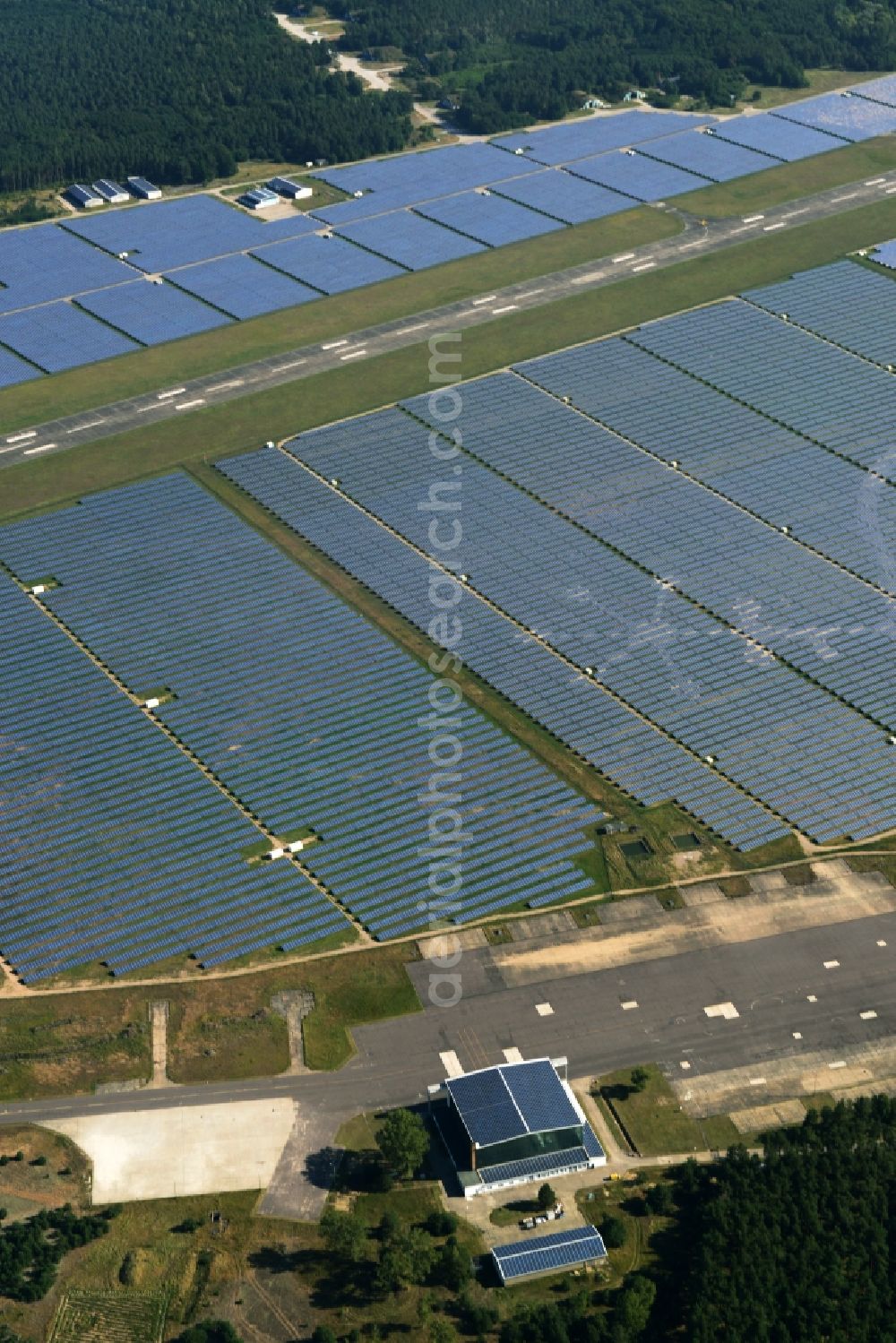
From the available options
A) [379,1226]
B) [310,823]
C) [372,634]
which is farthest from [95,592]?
[379,1226]

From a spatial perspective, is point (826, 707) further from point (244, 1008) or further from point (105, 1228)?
point (105, 1228)

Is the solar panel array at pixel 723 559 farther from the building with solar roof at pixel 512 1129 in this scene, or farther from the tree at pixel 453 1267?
the tree at pixel 453 1267

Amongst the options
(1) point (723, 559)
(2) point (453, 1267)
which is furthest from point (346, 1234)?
(1) point (723, 559)

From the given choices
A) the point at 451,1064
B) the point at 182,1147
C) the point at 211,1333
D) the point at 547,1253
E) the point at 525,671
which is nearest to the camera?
the point at 211,1333

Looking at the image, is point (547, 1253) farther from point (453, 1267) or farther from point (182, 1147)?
point (182, 1147)

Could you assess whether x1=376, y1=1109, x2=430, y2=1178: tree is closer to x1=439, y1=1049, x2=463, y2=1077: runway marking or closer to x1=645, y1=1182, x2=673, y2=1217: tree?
x1=439, y1=1049, x2=463, y2=1077: runway marking

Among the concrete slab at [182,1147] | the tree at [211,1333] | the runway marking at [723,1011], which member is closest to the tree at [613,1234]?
the runway marking at [723,1011]

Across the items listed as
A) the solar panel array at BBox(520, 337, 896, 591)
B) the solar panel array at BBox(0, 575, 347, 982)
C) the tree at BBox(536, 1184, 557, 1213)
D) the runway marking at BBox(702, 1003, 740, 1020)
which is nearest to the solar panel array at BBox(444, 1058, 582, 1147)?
the tree at BBox(536, 1184, 557, 1213)
